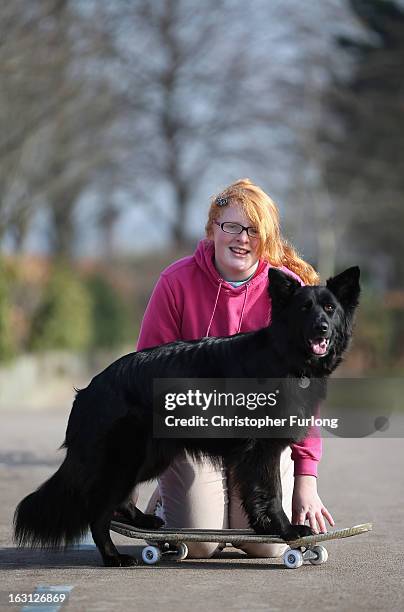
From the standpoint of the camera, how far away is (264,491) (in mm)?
5637

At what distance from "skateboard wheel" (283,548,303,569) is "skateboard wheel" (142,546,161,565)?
2.05 ft

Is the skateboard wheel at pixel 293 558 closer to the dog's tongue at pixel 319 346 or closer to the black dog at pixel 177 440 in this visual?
the black dog at pixel 177 440

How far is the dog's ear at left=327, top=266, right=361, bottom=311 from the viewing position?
5.55 metres

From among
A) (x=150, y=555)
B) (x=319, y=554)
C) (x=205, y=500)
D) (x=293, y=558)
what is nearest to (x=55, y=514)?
(x=150, y=555)

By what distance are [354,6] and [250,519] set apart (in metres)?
29.7

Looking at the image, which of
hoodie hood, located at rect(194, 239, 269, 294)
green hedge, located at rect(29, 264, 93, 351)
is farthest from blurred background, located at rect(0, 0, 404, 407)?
hoodie hood, located at rect(194, 239, 269, 294)

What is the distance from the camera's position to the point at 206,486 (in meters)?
6.12

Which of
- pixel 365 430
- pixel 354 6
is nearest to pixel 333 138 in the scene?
pixel 354 6

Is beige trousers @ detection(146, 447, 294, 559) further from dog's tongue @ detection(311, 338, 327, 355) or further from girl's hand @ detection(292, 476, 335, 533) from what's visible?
dog's tongue @ detection(311, 338, 327, 355)

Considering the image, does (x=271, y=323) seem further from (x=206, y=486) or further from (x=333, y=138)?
(x=333, y=138)

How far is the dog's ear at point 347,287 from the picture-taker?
5.55 metres

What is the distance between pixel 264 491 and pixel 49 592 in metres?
1.13

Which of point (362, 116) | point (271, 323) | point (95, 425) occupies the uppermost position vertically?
point (362, 116)

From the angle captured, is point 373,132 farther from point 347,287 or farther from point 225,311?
point 347,287
